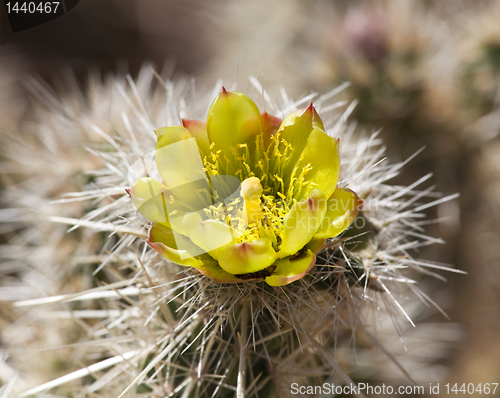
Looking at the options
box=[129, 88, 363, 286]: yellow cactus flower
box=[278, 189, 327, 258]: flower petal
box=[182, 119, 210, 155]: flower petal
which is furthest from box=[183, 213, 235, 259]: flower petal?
box=[182, 119, 210, 155]: flower petal

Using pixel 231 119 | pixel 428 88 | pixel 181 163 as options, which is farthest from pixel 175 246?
pixel 428 88

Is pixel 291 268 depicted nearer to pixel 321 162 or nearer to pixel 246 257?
pixel 246 257

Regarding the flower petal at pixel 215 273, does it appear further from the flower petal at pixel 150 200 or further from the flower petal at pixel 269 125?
the flower petal at pixel 269 125

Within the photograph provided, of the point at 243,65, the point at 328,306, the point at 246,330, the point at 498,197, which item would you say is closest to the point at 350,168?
the point at 328,306

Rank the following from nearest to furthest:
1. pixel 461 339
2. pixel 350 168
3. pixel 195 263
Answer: pixel 195 263 < pixel 350 168 < pixel 461 339

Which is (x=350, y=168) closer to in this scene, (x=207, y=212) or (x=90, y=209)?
(x=207, y=212)

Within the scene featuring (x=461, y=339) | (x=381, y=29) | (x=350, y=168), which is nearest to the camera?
(x=350, y=168)
